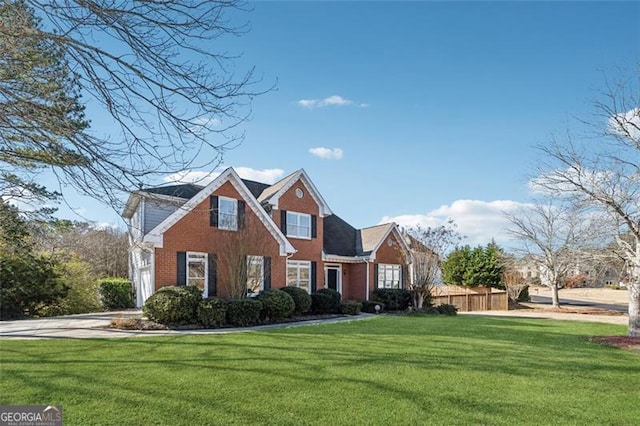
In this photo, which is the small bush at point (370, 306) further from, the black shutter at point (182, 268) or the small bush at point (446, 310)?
the black shutter at point (182, 268)

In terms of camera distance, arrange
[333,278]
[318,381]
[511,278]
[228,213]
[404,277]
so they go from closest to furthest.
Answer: [318,381] < [228,213] < [333,278] < [404,277] < [511,278]

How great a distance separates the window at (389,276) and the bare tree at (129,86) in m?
21.3

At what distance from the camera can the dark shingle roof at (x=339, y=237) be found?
26.8 m

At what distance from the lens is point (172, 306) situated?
14312 millimetres

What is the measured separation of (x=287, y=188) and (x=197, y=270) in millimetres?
6996

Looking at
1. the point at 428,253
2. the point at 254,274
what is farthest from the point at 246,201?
the point at 428,253

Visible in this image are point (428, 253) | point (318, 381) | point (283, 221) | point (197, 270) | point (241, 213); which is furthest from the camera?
point (283, 221)

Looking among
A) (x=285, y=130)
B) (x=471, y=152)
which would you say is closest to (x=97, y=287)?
(x=285, y=130)

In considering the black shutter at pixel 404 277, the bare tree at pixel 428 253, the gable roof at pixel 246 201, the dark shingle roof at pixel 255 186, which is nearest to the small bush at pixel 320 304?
the gable roof at pixel 246 201

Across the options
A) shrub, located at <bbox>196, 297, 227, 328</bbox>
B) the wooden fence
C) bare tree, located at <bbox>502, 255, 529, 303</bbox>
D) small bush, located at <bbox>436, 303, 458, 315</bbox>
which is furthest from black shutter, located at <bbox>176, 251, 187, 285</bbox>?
bare tree, located at <bbox>502, 255, 529, 303</bbox>

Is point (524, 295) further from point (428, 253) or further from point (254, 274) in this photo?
point (254, 274)

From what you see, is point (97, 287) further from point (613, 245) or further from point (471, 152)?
point (613, 245)

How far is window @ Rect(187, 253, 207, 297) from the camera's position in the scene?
18.2 meters

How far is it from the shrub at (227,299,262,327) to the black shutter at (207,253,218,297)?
3.37 m
